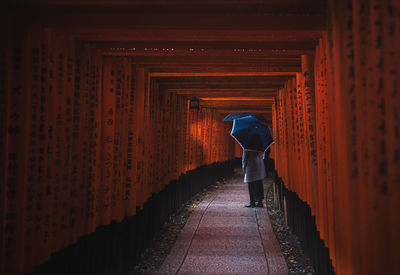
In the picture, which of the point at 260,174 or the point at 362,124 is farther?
the point at 260,174

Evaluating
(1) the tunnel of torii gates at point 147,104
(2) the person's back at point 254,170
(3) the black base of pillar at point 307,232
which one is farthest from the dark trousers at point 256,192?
(1) the tunnel of torii gates at point 147,104

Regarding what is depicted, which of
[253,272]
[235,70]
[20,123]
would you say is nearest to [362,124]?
[20,123]

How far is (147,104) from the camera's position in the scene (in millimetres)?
5953

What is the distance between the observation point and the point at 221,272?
17.1ft

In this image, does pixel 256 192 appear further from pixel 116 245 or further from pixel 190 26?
pixel 190 26

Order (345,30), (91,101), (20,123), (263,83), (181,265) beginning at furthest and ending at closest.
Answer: (263,83), (181,265), (91,101), (20,123), (345,30)

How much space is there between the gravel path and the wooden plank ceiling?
9.46 feet

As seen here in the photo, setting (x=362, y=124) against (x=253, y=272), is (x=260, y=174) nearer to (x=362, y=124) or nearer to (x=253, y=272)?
(x=253, y=272)

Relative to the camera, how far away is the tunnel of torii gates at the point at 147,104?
6.93 feet

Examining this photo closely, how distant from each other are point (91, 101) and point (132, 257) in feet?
8.12

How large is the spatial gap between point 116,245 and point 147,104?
2154mm

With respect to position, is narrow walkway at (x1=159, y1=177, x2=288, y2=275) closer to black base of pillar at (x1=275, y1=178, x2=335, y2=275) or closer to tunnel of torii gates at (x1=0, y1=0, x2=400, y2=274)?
black base of pillar at (x1=275, y1=178, x2=335, y2=275)

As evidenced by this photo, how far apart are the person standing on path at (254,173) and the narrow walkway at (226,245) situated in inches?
17.2

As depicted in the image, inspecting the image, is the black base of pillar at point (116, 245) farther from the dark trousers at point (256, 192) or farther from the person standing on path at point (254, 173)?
the dark trousers at point (256, 192)
